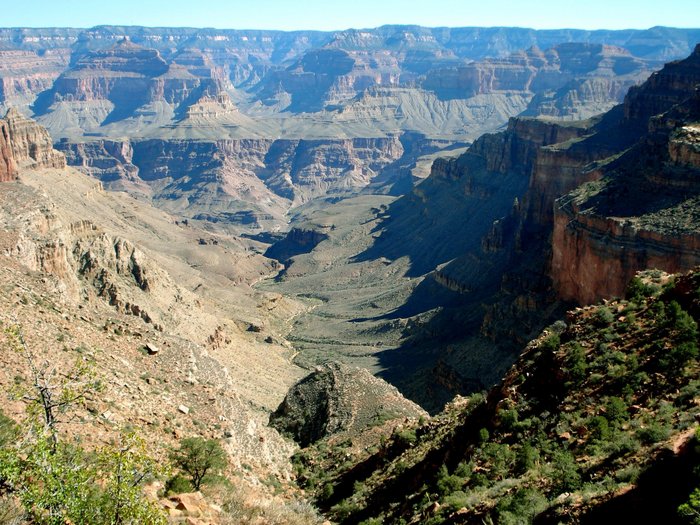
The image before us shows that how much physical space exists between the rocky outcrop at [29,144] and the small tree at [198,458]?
305ft

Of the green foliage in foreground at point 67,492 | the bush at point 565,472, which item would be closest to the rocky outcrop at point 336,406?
the bush at point 565,472

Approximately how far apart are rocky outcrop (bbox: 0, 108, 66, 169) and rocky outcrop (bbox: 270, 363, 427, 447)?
263ft

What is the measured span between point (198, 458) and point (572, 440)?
12865 millimetres

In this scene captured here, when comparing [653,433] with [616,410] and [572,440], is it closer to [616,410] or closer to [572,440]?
[616,410]

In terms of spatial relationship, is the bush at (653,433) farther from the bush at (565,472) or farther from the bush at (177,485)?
the bush at (177,485)

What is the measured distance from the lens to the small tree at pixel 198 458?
25.5 m

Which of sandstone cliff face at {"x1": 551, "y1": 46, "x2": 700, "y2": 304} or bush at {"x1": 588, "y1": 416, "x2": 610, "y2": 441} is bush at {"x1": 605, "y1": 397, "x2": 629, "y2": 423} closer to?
bush at {"x1": 588, "y1": 416, "x2": 610, "y2": 441}

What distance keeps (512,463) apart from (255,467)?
13.4 m

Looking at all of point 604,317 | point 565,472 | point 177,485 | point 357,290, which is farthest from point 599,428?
point 357,290

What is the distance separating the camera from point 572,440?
68.2 ft

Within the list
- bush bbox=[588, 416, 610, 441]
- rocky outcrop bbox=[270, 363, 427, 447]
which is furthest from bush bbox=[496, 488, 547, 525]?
rocky outcrop bbox=[270, 363, 427, 447]

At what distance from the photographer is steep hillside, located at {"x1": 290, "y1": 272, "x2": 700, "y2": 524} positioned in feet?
54.1

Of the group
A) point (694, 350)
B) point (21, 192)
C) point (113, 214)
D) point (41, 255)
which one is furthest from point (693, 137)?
point (113, 214)

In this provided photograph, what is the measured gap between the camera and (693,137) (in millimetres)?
55344
